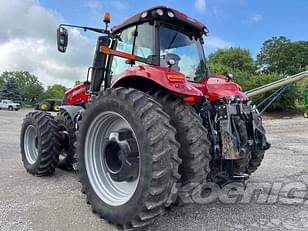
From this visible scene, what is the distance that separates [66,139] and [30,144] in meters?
0.81

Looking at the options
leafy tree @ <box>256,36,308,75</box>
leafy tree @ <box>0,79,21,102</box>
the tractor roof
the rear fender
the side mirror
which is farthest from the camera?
leafy tree @ <box>0,79,21,102</box>

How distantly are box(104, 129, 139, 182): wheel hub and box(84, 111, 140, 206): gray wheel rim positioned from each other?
102 millimetres

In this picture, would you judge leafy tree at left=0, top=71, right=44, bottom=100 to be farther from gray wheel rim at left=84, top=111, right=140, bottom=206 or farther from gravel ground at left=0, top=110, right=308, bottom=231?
gray wheel rim at left=84, top=111, right=140, bottom=206

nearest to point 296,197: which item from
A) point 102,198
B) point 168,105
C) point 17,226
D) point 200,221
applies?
point 200,221

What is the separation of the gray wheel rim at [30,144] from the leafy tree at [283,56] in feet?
161

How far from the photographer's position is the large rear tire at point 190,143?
287 cm

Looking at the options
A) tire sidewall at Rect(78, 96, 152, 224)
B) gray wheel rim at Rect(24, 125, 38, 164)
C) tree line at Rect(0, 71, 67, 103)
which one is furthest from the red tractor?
tree line at Rect(0, 71, 67, 103)

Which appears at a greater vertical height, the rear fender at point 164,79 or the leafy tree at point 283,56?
the leafy tree at point 283,56

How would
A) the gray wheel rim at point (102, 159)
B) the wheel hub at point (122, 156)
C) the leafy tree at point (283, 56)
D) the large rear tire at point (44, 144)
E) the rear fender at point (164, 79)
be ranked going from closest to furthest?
Result: the rear fender at point (164, 79), the wheel hub at point (122, 156), the gray wheel rim at point (102, 159), the large rear tire at point (44, 144), the leafy tree at point (283, 56)

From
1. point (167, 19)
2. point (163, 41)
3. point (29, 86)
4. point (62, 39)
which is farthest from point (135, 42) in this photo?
point (29, 86)

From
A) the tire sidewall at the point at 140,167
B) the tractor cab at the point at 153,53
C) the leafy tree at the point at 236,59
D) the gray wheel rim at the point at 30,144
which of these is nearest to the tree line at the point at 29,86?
the leafy tree at the point at 236,59

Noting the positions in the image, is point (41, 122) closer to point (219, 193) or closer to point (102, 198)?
point (102, 198)

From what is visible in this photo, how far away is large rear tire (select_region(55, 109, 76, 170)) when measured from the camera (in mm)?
4855

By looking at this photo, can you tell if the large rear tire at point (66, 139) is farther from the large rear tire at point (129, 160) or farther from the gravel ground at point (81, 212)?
the large rear tire at point (129, 160)
